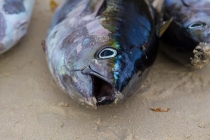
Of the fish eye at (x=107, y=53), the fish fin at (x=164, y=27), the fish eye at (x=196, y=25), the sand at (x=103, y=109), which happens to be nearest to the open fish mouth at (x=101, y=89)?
the fish eye at (x=107, y=53)

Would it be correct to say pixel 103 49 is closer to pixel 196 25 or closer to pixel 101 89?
pixel 101 89

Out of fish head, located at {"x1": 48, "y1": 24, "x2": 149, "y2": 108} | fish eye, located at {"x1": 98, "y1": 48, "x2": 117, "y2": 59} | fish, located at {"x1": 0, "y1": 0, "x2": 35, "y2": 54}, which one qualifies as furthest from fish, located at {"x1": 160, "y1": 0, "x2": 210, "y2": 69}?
fish, located at {"x1": 0, "y1": 0, "x2": 35, "y2": 54}

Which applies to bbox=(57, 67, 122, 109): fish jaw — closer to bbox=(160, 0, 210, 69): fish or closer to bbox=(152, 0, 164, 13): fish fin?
bbox=(160, 0, 210, 69): fish

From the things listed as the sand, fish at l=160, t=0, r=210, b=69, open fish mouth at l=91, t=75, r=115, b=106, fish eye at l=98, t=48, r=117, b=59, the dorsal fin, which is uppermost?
the dorsal fin

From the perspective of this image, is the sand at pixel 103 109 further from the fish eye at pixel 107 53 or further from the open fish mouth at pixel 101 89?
the fish eye at pixel 107 53

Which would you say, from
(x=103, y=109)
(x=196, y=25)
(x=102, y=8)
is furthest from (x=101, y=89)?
(x=196, y=25)

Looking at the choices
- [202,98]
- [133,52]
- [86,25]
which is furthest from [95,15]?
[202,98]

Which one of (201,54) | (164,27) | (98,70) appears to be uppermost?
(98,70)
